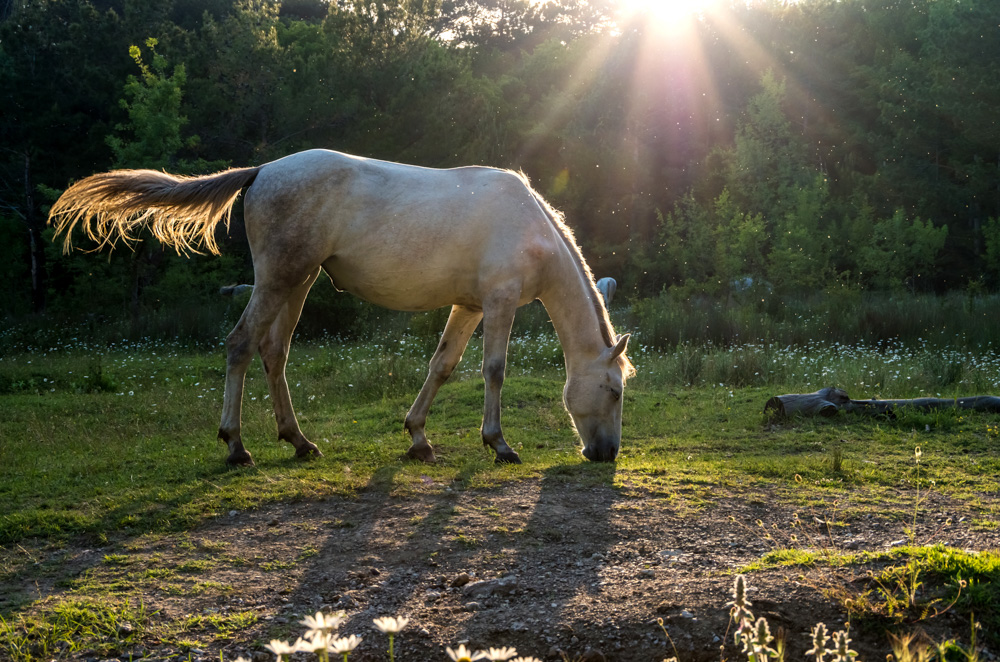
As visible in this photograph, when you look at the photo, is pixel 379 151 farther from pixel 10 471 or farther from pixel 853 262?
pixel 10 471

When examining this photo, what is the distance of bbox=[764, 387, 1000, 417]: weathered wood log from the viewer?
26.2 ft

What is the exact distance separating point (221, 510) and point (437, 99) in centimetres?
1931

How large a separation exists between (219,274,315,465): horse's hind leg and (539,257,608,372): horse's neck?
6.63 feet

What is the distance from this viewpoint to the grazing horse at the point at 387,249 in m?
5.89

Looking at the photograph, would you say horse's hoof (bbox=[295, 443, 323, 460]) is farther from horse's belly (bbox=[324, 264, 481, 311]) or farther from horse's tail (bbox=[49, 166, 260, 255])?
horse's tail (bbox=[49, 166, 260, 255])

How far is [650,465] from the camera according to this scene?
20.1 ft

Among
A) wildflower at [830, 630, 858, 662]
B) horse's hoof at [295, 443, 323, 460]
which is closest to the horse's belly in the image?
horse's hoof at [295, 443, 323, 460]

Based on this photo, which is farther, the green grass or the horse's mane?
the horse's mane

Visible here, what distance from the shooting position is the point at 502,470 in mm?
5852

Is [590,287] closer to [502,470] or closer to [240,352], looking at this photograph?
[502,470]

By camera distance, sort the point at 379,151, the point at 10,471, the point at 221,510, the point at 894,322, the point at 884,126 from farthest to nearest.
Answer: the point at 884,126, the point at 379,151, the point at 894,322, the point at 10,471, the point at 221,510

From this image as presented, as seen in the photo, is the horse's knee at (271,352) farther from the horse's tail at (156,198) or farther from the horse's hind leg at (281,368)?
the horse's tail at (156,198)

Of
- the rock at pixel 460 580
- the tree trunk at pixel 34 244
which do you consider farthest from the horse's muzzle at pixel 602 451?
the tree trunk at pixel 34 244

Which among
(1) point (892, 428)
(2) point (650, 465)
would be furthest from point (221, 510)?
(1) point (892, 428)
